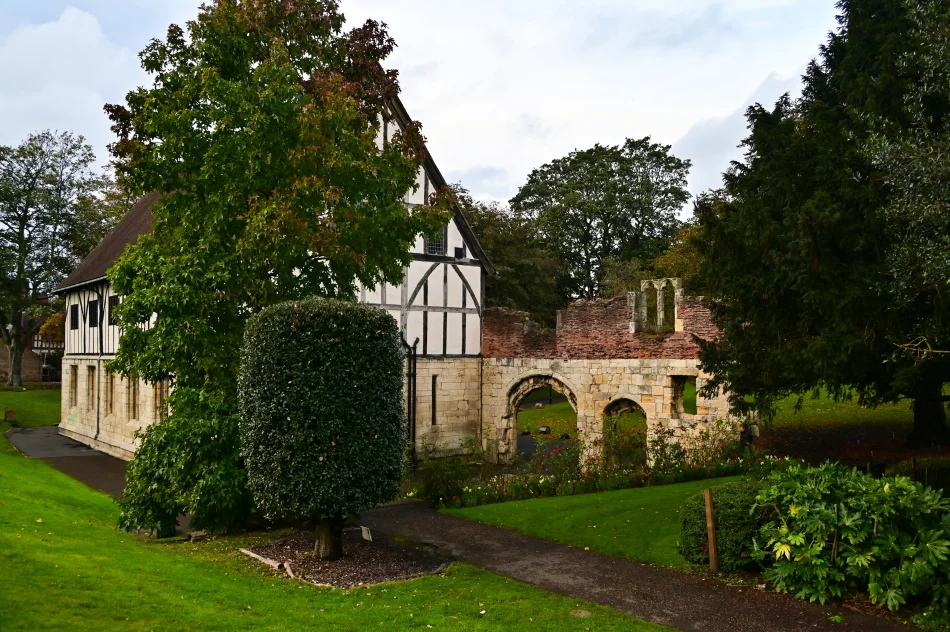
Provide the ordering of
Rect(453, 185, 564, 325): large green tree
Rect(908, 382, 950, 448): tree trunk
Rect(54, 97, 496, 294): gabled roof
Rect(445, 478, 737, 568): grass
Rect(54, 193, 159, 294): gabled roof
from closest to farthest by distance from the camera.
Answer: Rect(445, 478, 737, 568): grass < Rect(908, 382, 950, 448): tree trunk < Rect(54, 97, 496, 294): gabled roof < Rect(54, 193, 159, 294): gabled roof < Rect(453, 185, 564, 325): large green tree

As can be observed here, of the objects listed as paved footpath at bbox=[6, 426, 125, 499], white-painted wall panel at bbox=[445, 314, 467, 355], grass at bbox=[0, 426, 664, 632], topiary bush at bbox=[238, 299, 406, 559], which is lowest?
paved footpath at bbox=[6, 426, 125, 499]

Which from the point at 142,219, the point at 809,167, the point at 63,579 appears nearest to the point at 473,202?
the point at 142,219

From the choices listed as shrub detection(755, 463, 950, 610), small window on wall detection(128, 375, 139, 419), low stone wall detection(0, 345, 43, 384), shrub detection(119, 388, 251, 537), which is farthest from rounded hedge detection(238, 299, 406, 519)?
low stone wall detection(0, 345, 43, 384)

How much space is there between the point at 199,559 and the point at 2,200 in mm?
27919

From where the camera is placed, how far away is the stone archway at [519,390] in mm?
17891

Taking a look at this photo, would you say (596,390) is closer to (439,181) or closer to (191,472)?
(439,181)

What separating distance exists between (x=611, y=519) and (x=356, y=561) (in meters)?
3.85

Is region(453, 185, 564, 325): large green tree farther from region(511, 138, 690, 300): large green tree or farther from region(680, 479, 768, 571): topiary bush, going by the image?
region(680, 479, 768, 571): topiary bush

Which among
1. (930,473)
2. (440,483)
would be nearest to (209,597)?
(440,483)

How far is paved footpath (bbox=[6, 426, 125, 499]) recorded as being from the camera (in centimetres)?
1559

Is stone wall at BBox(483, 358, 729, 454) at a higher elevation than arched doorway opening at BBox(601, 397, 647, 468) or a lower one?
higher

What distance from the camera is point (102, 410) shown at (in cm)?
2061

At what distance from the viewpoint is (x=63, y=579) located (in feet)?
21.0

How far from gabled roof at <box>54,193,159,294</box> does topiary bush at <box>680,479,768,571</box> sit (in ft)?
52.1
